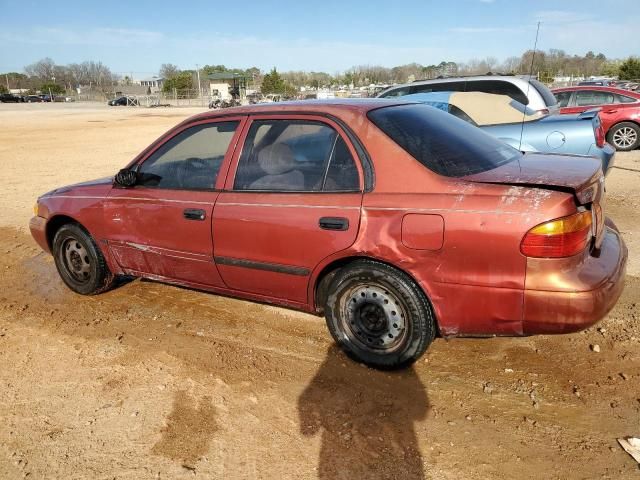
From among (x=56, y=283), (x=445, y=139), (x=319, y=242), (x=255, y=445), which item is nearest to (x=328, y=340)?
(x=319, y=242)

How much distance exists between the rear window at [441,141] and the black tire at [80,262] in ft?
8.87

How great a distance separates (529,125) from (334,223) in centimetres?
475

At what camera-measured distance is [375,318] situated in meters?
3.13

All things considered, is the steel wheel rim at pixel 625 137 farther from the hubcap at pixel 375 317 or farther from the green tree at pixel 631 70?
the green tree at pixel 631 70

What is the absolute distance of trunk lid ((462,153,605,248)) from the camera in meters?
2.63

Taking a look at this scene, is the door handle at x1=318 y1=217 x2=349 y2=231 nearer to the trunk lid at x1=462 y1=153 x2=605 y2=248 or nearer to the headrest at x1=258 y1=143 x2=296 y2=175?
the headrest at x1=258 y1=143 x2=296 y2=175

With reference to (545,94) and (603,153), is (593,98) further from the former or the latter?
→ (603,153)

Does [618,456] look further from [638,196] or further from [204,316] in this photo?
[638,196]

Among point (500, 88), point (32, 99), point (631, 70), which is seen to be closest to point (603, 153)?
point (500, 88)

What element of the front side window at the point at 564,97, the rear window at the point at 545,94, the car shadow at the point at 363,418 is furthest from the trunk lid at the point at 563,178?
the front side window at the point at 564,97

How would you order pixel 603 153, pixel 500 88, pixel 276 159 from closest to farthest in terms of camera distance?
pixel 276 159
pixel 603 153
pixel 500 88

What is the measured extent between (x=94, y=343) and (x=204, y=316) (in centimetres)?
82

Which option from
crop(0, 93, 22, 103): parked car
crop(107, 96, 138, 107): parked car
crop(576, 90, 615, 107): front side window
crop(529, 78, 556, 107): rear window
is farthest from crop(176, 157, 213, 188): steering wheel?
crop(0, 93, 22, 103): parked car

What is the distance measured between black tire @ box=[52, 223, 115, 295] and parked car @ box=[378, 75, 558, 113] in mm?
6576
